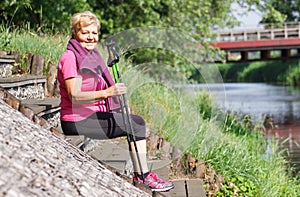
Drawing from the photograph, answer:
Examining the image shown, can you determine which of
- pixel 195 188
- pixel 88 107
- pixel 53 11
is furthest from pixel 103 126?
pixel 53 11

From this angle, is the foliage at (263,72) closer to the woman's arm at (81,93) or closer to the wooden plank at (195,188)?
the wooden plank at (195,188)

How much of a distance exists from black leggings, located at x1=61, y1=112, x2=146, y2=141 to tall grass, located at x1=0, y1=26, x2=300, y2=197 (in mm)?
1678

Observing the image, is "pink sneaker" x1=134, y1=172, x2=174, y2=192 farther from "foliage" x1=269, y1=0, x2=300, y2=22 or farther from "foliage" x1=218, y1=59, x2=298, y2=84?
"foliage" x1=269, y1=0, x2=300, y2=22

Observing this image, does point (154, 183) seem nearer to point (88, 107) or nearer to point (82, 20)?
point (88, 107)

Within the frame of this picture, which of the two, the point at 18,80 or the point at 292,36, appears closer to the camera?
the point at 18,80

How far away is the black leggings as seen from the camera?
4293mm

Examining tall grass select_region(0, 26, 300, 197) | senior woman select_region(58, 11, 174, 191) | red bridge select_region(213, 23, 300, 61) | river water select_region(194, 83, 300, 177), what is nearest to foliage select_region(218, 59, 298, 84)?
red bridge select_region(213, 23, 300, 61)

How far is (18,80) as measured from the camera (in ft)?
19.6

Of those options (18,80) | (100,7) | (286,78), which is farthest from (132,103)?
(286,78)

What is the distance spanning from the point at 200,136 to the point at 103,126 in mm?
2743

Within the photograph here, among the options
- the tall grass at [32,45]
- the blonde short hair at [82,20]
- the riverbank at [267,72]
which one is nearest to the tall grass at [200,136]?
the tall grass at [32,45]

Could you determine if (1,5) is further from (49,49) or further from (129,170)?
(129,170)

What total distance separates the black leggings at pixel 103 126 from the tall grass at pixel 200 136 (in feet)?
5.50

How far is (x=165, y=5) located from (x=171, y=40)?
1936 millimetres
